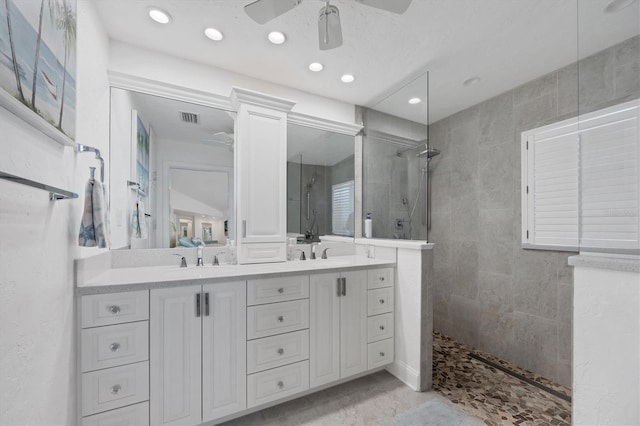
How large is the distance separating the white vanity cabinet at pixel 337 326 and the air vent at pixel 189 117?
163 cm

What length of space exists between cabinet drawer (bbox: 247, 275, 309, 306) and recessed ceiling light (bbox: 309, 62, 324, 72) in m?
1.74

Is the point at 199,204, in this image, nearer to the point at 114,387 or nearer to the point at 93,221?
the point at 93,221

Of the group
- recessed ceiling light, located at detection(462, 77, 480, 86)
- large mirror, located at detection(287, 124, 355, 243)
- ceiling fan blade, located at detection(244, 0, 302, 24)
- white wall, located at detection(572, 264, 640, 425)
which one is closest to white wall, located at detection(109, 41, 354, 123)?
large mirror, located at detection(287, 124, 355, 243)

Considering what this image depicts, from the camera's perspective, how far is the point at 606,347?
1.05 meters

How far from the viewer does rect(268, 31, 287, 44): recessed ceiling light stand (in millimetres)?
1761

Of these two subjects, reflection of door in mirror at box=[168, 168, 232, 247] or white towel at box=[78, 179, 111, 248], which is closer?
white towel at box=[78, 179, 111, 248]

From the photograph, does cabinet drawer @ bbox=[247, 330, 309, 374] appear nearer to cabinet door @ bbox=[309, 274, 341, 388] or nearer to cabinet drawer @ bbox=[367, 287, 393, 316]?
cabinet door @ bbox=[309, 274, 341, 388]

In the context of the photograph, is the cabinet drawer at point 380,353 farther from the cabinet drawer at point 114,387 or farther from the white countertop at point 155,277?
the cabinet drawer at point 114,387

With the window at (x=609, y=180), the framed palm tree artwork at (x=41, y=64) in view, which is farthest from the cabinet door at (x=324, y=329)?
the framed palm tree artwork at (x=41, y=64)

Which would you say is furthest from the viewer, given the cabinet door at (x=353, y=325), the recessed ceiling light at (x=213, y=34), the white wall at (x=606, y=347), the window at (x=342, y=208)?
the window at (x=342, y=208)

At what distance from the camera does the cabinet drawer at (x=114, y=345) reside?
129 cm

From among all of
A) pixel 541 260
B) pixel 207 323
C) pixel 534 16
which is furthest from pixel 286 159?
pixel 541 260

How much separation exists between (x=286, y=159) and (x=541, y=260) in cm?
247

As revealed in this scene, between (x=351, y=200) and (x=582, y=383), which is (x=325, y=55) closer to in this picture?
(x=351, y=200)
